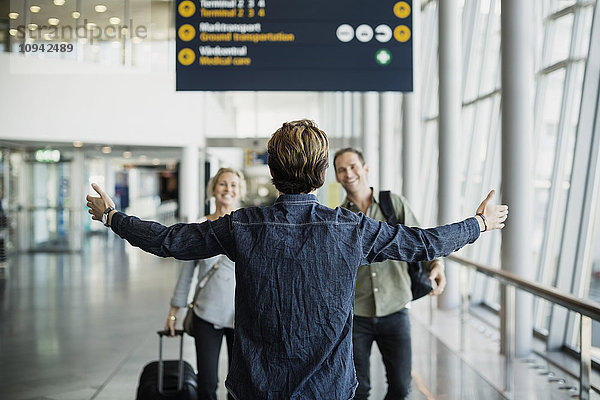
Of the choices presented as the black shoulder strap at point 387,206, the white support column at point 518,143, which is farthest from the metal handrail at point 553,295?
the black shoulder strap at point 387,206

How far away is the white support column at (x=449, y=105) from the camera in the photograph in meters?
9.06

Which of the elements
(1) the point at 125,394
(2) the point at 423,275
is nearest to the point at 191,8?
(2) the point at 423,275

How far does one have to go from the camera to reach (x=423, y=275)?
Result: 12.3 feet

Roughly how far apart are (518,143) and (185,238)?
5.03m

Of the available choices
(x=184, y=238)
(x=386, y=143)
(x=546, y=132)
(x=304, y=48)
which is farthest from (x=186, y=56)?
(x=386, y=143)

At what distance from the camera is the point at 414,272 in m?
3.78

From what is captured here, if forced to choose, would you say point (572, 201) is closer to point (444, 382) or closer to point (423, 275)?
point (444, 382)

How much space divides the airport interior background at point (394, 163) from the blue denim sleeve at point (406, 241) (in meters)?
1.62

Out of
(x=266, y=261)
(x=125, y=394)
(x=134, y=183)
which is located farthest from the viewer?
(x=134, y=183)

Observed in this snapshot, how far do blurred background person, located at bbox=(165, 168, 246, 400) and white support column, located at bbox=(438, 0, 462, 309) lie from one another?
561 cm

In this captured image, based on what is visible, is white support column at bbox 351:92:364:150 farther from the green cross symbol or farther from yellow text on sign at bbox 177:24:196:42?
yellow text on sign at bbox 177:24:196:42

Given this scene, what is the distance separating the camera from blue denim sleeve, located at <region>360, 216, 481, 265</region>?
6.52ft

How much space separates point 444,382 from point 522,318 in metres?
1.36

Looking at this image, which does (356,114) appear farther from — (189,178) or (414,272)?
(414,272)
